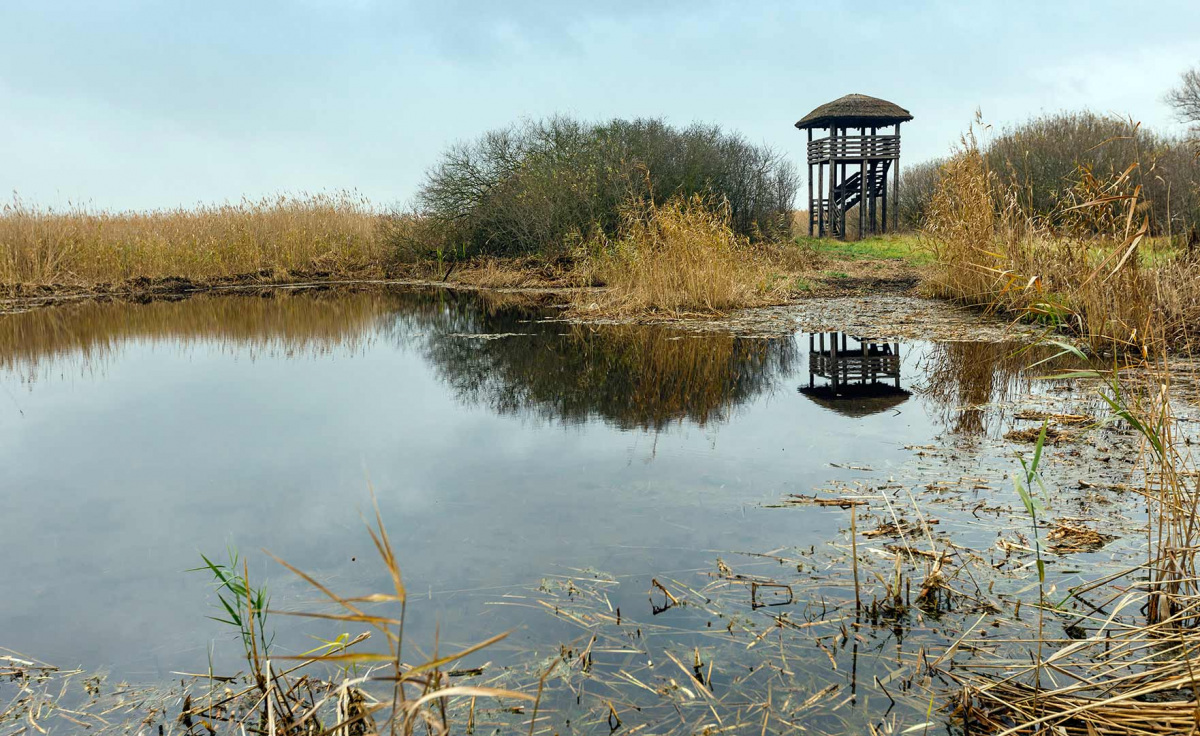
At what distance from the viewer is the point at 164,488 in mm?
5086

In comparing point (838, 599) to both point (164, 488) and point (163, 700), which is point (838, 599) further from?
point (164, 488)

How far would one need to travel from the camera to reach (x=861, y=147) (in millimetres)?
27203

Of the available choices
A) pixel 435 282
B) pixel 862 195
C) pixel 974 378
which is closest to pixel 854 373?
pixel 974 378

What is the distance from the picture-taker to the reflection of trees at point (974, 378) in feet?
19.7

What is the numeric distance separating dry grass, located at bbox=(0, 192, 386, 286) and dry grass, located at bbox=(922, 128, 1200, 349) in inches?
610

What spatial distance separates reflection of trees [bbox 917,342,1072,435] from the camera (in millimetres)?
6012

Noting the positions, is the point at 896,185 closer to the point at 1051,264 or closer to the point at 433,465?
the point at 1051,264

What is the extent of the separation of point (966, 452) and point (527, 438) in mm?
2677

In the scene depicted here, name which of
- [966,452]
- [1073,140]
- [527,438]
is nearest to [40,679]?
[527,438]

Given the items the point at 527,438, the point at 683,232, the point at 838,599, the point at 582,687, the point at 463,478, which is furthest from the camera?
the point at 683,232

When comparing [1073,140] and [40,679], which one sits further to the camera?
[1073,140]

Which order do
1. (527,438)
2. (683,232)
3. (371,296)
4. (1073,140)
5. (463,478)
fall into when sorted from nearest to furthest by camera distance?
(463,478) → (527,438) → (683,232) → (371,296) → (1073,140)

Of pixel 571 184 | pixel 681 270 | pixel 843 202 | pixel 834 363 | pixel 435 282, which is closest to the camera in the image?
pixel 834 363

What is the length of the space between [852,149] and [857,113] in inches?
41.2
